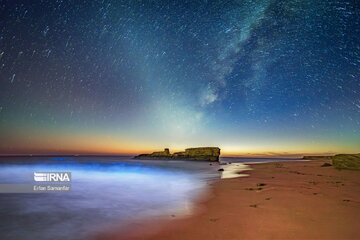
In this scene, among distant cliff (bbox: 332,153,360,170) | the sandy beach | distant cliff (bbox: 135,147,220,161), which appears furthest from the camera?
distant cliff (bbox: 135,147,220,161)

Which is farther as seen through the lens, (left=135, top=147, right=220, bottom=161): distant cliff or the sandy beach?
(left=135, top=147, right=220, bottom=161): distant cliff

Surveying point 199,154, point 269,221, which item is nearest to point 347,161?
point 269,221

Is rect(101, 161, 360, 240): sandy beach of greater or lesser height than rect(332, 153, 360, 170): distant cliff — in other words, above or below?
below

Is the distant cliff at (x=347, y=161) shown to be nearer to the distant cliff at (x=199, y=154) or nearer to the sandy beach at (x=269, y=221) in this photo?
the sandy beach at (x=269, y=221)

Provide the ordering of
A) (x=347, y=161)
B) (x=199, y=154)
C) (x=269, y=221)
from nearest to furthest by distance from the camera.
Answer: (x=269, y=221) → (x=347, y=161) → (x=199, y=154)

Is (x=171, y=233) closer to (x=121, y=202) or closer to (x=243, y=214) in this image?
(x=243, y=214)

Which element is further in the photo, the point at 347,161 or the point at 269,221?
the point at 347,161

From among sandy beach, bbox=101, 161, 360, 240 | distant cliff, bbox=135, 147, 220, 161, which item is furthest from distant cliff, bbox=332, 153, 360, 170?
distant cliff, bbox=135, 147, 220, 161

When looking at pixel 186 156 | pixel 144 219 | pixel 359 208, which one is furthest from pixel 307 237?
pixel 186 156

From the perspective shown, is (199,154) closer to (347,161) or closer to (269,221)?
(347,161)

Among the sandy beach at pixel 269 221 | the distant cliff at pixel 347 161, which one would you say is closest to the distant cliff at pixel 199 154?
the distant cliff at pixel 347 161

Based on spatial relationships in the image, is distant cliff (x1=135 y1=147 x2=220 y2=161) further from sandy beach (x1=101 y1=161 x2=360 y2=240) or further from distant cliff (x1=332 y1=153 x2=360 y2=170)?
sandy beach (x1=101 y1=161 x2=360 y2=240)

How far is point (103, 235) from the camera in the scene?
6.56 metres

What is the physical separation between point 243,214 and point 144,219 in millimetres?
3180
